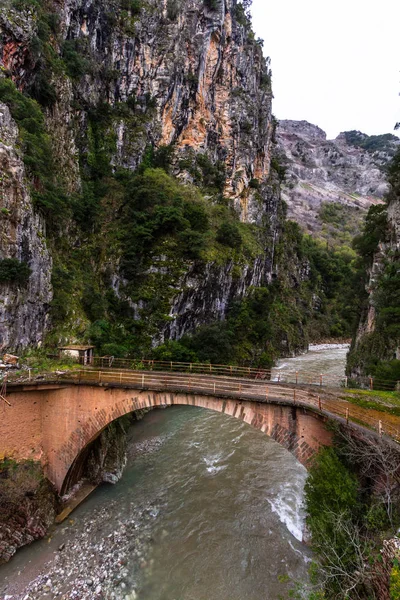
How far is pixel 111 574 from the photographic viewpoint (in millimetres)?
10672

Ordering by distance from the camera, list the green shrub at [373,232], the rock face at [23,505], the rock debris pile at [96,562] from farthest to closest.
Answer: the green shrub at [373,232] < the rock face at [23,505] < the rock debris pile at [96,562]

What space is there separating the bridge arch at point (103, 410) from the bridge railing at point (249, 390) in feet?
1.13

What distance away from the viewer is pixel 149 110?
1554 inches

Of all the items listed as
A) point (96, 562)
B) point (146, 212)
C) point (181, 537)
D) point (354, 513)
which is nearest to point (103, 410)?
point (96, 562)

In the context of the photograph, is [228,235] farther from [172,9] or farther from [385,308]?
[172,9]

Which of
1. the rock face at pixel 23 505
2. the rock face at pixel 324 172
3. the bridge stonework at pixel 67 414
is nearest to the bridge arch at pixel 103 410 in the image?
the bridge stonework at pixel 67 414

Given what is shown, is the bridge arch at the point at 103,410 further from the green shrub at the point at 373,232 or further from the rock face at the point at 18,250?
the green shrub at the point at 373,232

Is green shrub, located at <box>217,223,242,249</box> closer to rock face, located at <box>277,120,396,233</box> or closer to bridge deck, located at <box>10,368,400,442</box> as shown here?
bridge deck, located at <box>10,368,400,442</box>

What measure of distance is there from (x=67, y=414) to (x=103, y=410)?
6.04 feet

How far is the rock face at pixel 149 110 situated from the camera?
21.7 metres

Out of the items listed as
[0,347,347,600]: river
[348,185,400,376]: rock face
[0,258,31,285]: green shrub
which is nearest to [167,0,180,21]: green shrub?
[348,185,400,376]: rock face

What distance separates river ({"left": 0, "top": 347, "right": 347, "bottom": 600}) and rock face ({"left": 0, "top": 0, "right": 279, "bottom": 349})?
1072cm

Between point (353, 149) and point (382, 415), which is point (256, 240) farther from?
point (353, 149)

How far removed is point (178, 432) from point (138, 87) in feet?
139
